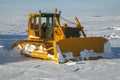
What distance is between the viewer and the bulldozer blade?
1227cm

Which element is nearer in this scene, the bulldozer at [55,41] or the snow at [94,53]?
the bulldozer at [55,41]

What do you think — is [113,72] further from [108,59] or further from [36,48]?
[36,48]

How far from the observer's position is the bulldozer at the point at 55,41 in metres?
12.3

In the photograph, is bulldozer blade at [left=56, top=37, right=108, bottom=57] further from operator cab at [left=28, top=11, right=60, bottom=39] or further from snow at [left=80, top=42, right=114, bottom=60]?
operator cab at [left=28, top=11, right=60, bottom=39]

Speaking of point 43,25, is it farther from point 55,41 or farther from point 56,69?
point 56,69

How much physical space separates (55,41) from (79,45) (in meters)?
0.89

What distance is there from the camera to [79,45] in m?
12.6

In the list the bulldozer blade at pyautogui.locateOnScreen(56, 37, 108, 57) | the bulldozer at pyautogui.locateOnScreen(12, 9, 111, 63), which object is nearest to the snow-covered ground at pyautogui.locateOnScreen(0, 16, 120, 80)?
the bulldozer at pyautogui.locateOnScreen(12, 9, 111, 63)

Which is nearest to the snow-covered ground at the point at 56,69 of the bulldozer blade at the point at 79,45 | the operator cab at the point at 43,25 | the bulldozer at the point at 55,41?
the bulldozer at the point at 55,41

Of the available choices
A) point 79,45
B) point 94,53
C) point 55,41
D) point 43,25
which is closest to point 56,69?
point 55,41

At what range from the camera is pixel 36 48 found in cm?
1352

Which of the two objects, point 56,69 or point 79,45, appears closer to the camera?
point 56,69

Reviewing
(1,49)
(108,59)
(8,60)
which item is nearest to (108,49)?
(108,59)

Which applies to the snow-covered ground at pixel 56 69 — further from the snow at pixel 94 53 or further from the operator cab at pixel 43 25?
the operator cab at pixel 43 25
